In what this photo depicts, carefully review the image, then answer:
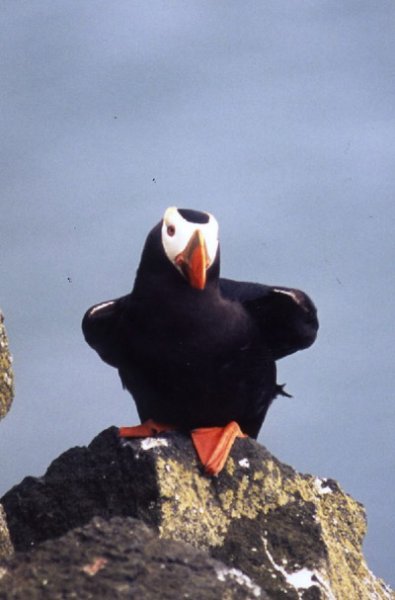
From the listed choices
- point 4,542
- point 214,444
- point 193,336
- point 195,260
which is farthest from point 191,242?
point 4,542

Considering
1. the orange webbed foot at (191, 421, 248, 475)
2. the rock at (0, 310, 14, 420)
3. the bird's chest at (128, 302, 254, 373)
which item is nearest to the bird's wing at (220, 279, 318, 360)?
the bird's chest at (128, 302, 254, 373)

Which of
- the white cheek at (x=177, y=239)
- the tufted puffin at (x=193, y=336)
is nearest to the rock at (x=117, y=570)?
the tufted puffin at (x=193, y=336)

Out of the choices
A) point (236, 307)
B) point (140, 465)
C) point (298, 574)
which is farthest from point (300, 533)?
point (236, 307)

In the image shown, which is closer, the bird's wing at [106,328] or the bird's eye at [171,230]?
the bird's eye at [171,230]

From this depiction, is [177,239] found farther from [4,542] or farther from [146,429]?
[4,542]

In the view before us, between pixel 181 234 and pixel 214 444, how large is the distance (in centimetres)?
110

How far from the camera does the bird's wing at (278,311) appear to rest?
6641 mm

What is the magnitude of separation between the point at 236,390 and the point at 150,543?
8.26 ft

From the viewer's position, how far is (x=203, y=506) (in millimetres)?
5727

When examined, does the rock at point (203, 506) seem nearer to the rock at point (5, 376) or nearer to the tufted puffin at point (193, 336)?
the tufted puffin at point (193, 336)

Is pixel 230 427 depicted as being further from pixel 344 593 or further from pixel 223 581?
pixel 223 581

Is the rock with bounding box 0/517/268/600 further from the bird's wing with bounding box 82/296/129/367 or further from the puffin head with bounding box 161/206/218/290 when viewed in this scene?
the bird's wing with bounding box 82/296/129/367

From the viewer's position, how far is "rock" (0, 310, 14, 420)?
213 inches

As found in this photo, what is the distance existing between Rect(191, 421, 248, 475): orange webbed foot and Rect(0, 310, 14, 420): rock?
1.01 m
